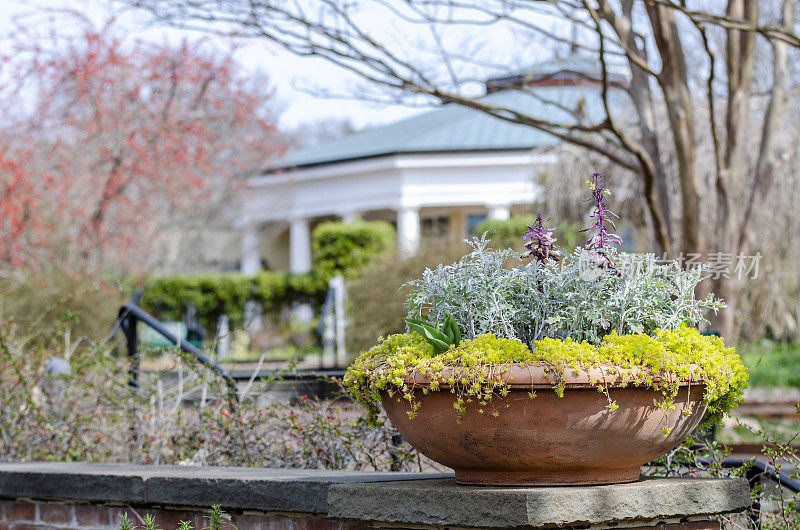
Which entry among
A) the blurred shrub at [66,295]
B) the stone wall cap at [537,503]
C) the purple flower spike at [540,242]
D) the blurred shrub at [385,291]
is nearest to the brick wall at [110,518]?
the stone wall cap at [537,503]

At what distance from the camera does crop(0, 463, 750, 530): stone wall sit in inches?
97.3

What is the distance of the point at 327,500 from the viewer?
284 cm

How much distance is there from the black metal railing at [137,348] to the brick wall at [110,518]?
108 centimetres

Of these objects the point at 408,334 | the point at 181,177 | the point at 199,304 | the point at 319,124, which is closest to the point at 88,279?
the point at 181,177

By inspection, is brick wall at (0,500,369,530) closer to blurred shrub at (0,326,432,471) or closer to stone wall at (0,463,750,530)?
stone wall at (0,463,750,530)

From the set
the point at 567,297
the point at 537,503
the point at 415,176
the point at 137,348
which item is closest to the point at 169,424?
the point at 137,348

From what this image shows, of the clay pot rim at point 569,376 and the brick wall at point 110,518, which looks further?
the brick wall at point 110,518

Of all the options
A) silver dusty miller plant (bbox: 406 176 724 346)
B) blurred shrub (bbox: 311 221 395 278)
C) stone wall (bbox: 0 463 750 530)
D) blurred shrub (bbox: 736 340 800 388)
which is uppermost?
blurred shrub (bbox: 311 221 395 278)

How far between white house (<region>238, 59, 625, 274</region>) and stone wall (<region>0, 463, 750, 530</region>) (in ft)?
49.5

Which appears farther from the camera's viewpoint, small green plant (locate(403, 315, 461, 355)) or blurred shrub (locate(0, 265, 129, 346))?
blurred shrub (locate(0, 265, 129, 346))

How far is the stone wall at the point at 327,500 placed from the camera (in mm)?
2473

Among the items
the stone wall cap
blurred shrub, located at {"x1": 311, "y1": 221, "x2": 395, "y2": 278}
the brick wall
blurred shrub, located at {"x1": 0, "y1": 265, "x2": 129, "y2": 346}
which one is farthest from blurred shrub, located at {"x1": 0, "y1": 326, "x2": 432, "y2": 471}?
blurred shrub, located at {"x1": 311, "y1": 221, "x2": 395, "y2": 278}

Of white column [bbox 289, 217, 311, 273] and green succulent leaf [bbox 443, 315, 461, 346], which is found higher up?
white column [bbox 289, 217, 311, 273]

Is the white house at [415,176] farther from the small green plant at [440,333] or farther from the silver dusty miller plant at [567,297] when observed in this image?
the small green plant at [440,333]
